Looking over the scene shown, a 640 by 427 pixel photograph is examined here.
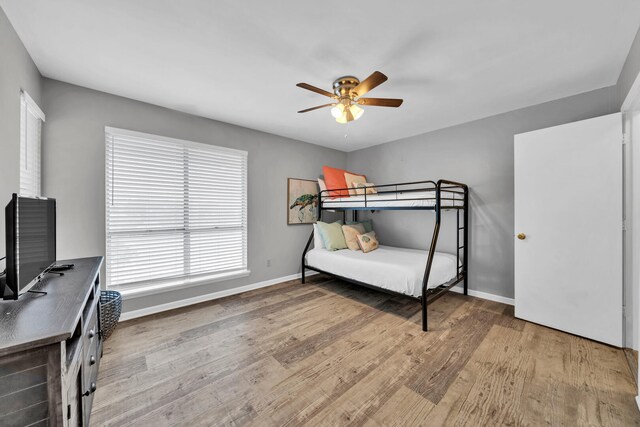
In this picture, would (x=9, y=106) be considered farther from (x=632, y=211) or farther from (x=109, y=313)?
(x=632, y=211)

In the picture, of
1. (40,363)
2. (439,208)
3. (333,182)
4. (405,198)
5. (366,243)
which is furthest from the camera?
(333,182)

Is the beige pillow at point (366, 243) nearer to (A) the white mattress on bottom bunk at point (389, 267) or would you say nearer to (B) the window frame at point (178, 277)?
(A) the white mattress on bottom bunk at point (389, 267)

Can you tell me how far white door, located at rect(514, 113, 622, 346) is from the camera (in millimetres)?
2141

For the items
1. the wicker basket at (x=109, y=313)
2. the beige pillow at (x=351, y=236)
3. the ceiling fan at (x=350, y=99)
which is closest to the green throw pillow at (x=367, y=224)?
the beige pillow at (x=351, y=236)

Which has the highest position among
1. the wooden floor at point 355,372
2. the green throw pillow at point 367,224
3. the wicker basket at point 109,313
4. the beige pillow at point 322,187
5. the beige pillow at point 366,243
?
the beige pillow at point 322,187

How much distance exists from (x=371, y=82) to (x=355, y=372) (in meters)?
2.25

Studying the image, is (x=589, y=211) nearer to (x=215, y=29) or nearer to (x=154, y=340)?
(x=215, y=29)

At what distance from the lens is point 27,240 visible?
1.31 meters

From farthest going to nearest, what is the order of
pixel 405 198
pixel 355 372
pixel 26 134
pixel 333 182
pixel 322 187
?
pixel 322 187, pixel 333 182, pixel 405 198, pixel 26 134, pixel 355 372

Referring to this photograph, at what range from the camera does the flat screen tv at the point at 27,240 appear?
1.15 meters

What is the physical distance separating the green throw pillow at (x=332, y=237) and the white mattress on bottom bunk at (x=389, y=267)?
0.14 metres

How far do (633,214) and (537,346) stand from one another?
4.36 feet

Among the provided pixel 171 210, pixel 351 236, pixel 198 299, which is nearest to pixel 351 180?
pixel 351 236

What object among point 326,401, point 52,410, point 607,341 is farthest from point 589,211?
point 52,410
